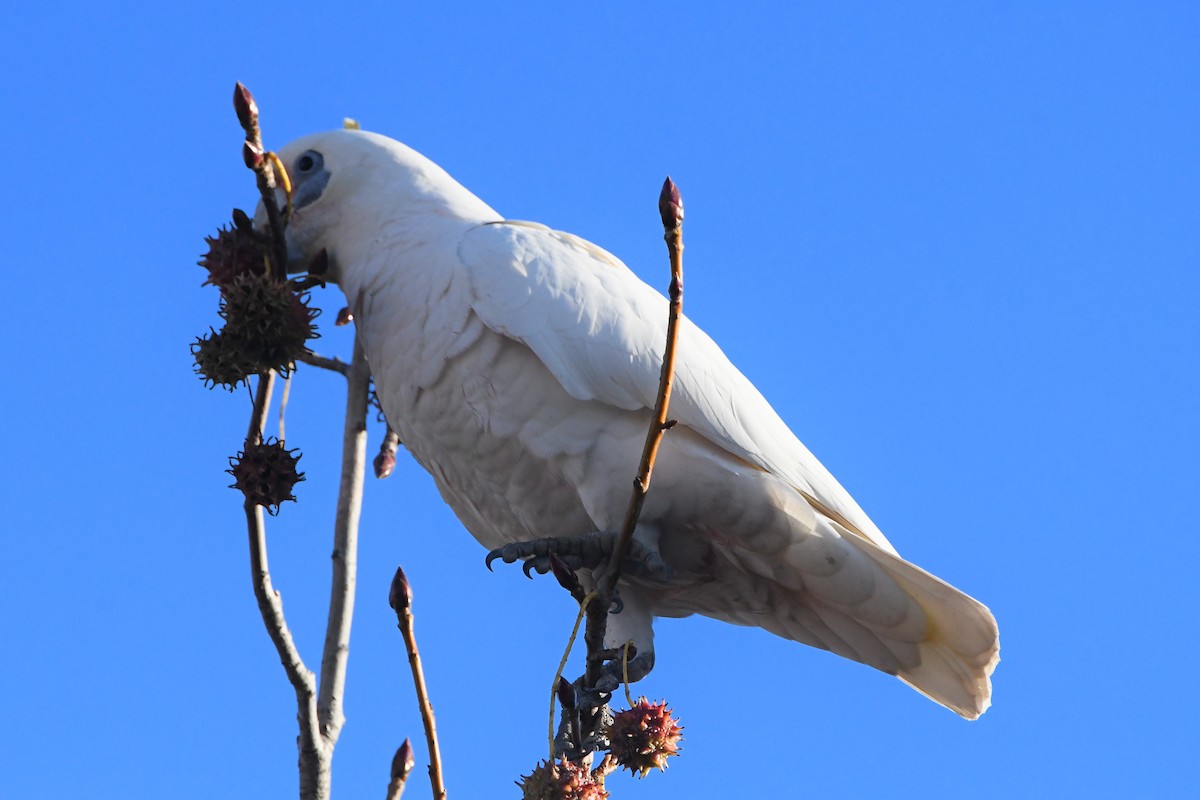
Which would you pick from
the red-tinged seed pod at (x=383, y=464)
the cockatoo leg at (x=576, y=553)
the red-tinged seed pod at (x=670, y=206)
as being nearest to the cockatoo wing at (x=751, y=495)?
the cockatoo leg at (x=576, y=553)

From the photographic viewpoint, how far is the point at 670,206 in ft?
6.68

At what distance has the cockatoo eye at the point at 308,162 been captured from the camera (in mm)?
3951

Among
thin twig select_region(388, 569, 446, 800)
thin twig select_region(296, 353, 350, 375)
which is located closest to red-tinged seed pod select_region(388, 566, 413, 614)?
thin twig select_region(388, 569, 446, 800)

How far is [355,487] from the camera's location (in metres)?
3.49

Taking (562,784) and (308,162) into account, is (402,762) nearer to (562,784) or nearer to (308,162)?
(562,784)

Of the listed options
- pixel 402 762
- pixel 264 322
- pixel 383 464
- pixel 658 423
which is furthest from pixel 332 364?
pixel 658 423

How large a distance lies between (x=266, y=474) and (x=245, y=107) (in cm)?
90

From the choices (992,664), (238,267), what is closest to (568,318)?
(238,267)

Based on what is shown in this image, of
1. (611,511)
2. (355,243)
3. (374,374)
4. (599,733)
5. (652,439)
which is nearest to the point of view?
(652,439)

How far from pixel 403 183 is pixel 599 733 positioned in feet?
6.21

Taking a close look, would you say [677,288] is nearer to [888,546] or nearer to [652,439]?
[652,439]

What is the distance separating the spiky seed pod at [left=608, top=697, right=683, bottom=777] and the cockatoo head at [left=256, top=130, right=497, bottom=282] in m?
1.79

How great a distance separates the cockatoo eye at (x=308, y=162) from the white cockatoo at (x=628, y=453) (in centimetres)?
60

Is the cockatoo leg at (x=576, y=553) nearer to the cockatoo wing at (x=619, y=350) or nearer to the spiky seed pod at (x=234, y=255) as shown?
the cockatoo wing at (x=619, y=350)
